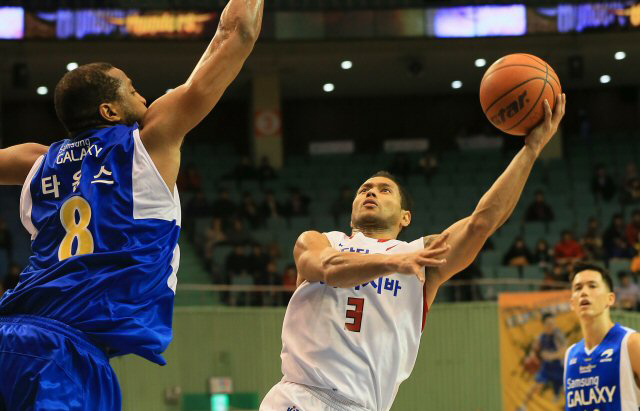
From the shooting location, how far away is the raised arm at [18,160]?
12.3ft

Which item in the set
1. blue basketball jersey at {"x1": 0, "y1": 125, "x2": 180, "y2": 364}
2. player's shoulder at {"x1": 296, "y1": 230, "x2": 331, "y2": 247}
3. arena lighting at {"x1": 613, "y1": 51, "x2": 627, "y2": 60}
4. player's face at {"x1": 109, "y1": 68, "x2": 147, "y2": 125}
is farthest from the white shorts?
arena lighting at {"x1": 613, "y1": 51, "x2": 627, "y2": 60}

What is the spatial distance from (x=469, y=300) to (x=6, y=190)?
10565 millimetres

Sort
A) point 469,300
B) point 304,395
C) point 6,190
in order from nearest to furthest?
point 304,395 → point 469,300 → point 6,190

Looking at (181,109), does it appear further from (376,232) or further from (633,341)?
(633,341)

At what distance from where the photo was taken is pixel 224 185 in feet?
65.5

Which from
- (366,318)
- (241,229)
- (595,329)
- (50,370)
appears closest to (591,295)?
(595,329)

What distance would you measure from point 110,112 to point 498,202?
2.00 meters

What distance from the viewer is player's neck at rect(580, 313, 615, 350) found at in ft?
24.5

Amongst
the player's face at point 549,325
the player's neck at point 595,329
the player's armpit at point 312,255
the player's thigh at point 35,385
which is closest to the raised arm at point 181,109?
the player's thigh at point 35,385

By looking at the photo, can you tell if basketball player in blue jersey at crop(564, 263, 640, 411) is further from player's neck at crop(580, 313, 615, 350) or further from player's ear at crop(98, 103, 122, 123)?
player's ear at crop(98, 103, 122, 123)

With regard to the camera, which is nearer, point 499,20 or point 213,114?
point 499,20

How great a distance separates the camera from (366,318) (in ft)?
15.4

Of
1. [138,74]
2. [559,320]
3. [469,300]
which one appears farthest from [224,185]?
[559,320]

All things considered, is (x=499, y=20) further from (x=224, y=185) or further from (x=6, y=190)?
(x=6, y=190)
